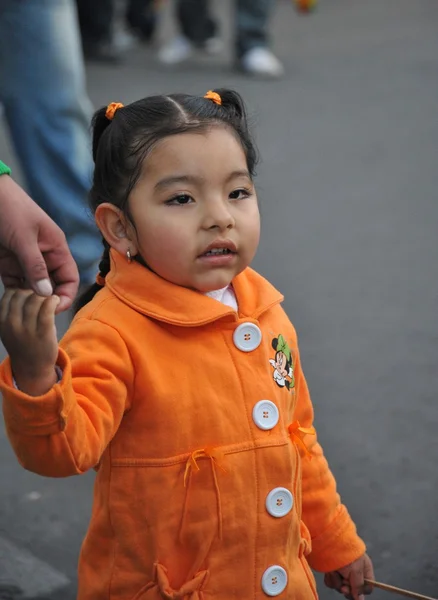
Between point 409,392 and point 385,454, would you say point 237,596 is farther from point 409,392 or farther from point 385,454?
point 409,392

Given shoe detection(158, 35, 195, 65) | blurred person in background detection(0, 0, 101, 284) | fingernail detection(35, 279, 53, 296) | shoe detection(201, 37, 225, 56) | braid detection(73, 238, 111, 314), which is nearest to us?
fingernail detection(35, 279, 53, 296)

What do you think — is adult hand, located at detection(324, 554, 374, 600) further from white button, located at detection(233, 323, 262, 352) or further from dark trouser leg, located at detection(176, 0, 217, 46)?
dark trouser leg, located at detection(176, 0, 217, 46)

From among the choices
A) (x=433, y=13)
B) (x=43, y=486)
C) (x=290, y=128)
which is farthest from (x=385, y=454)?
(x=433, y=13)

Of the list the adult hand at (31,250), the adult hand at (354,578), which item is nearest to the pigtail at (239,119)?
the adult hand at (31,250)

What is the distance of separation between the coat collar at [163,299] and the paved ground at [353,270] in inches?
35.7

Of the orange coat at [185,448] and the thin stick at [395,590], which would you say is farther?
the thin stick at [395,590]

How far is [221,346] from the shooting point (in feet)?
6.77

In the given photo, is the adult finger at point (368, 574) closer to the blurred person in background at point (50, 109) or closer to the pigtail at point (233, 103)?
the pigtail at point (233, 103)

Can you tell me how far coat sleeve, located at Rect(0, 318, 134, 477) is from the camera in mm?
1720

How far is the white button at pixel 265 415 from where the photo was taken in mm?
2047

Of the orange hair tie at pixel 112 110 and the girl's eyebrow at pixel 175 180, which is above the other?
the orange hair tie at pixel 112 110

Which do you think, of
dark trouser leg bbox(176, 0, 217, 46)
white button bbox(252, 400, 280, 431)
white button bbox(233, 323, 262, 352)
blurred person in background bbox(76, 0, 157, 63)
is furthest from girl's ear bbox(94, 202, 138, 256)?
dark trouser leg bbox(176, 0, 217, 46)

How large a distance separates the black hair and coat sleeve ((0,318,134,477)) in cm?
27

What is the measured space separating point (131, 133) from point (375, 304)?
2.68 m
